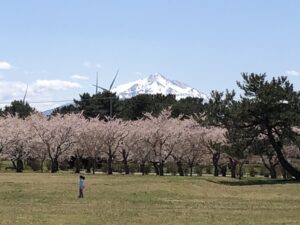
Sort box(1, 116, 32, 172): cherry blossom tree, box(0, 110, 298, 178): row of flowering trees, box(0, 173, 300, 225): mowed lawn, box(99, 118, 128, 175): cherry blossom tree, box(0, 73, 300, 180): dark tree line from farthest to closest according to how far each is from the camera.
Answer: box(1, 116, 32, 172): cherry blossom tree, box(99, 118, 128, 175): cherry blossom tree, box(0, 110, 298, 178): row of flowering trees, box(0, 73, 300, 180): dark tree line, box(0, 173, 300, 225): mowed lawn

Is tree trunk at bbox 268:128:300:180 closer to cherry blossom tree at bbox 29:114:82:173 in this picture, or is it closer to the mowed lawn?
the mowed lawn

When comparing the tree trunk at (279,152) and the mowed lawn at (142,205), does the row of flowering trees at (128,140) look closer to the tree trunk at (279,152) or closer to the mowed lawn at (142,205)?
the tree trunk at (279,152)

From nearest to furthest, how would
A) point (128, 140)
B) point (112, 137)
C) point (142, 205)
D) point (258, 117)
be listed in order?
point (142, 205)
point (258, 117)
point (112, 137)
point (128, 140)

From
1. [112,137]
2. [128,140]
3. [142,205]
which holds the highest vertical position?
[112,137]

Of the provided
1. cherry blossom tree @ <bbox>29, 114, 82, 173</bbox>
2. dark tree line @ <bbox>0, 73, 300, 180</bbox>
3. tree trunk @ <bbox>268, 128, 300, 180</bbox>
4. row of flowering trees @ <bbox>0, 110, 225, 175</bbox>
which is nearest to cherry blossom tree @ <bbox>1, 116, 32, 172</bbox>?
row of flowering trees @ <bbox>0, 110, 225, 175</bbox>

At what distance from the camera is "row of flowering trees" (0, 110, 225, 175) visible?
64.9 m

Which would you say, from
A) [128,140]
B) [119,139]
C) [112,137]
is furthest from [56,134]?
[128,140]

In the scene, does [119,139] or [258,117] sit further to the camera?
[119,139]

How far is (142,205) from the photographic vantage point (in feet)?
88.2

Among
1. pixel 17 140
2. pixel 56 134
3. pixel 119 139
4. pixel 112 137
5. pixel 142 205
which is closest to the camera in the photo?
pixel 142 205

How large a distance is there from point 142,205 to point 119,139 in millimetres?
40335

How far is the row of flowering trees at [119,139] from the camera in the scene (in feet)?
213

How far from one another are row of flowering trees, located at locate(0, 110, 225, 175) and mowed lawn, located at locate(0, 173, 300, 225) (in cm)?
2250

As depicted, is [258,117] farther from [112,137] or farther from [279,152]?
[112,137]
